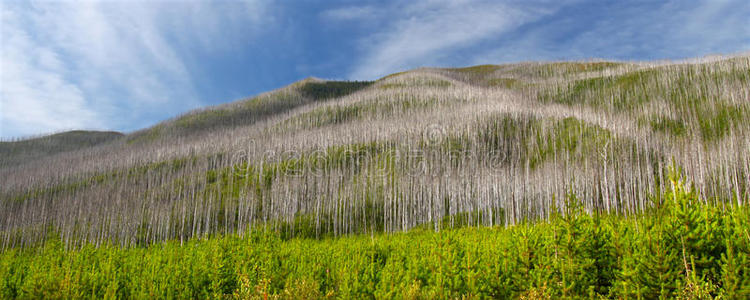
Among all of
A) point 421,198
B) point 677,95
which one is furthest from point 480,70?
point 421,198

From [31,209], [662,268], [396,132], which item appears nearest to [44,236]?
[31,209]

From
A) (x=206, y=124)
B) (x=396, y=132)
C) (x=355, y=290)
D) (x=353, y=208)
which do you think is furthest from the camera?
(x=206, y=124)

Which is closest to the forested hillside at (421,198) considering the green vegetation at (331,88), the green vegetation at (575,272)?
the green vegetation at (575,272)

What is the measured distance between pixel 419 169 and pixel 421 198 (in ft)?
13.4

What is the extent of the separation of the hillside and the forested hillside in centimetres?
26

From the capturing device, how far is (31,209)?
39688 millimetres

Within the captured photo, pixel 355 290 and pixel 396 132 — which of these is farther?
pixel 396 132

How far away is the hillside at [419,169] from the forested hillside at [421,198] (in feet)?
0.87

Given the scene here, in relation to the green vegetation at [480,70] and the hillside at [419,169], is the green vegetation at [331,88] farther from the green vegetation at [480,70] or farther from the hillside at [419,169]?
the green vegetation at [480,70]

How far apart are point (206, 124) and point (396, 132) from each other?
4715 cm

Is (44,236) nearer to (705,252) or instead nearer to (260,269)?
(260,269)

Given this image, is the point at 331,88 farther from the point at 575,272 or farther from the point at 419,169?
the point at 575,272

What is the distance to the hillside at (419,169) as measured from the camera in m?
27.1

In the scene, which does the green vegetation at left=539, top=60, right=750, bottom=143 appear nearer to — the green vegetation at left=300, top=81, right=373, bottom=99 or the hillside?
the hillside
